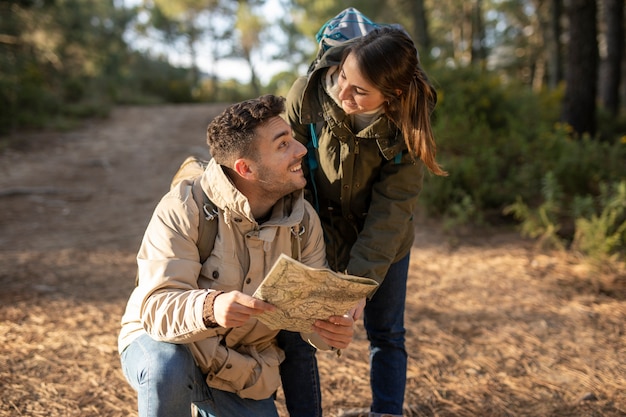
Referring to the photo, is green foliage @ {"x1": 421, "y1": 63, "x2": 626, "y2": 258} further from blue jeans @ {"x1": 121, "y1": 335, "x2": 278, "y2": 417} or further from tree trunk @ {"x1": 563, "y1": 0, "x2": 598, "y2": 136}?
blue jeans @ {"x1": 121, "y1": 335, "x2": 278, "y2": 417}

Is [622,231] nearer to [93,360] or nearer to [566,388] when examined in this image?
[566,388]

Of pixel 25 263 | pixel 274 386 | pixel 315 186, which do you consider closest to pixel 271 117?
pixel 315 186

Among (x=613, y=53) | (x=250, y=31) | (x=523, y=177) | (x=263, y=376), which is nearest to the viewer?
(x=263, y=376)

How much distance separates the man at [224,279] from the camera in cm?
175

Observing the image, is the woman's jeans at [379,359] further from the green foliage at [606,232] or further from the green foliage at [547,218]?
the green foliage at [547,218]

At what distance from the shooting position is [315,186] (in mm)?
2324

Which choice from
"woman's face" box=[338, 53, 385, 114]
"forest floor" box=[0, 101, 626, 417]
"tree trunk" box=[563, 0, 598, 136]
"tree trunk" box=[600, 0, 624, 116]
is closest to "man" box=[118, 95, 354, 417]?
"woman's face" box=[338, 53, 385, 114]

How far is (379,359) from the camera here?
2.39m

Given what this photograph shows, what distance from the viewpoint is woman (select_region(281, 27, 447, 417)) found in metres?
1.93

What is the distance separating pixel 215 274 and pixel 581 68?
22.8ft

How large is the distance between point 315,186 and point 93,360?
175 cm

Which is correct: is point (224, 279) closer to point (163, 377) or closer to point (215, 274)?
point (215, 274)

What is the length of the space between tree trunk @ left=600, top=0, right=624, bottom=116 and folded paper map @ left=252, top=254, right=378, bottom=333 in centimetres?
1016

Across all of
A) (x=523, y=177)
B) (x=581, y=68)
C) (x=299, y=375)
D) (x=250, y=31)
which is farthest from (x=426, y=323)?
(x=250, y=31)
